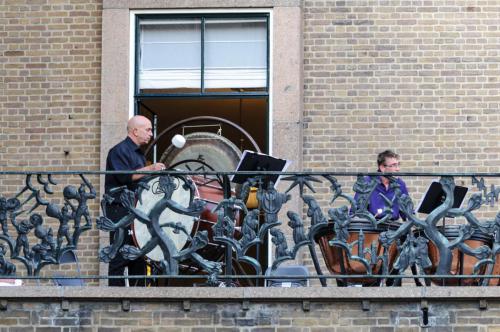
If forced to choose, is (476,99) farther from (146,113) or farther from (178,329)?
(178,329)

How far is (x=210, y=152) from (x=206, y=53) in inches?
45.2

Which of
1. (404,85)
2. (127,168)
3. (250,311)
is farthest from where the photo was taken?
(404,85)

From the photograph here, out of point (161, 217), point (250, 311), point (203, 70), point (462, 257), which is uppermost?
point (203, 70)

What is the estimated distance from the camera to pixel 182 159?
1532cm

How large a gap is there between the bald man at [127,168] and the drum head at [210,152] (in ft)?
5.52

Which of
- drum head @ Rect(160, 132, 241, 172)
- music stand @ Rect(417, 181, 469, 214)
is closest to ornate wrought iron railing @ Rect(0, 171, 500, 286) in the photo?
music stand @ Rect(417, 181, 469, 214)

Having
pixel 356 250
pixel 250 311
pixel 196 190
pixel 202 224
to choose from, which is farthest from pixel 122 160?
pixel 356 250

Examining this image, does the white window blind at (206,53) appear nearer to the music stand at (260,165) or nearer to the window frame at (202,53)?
the window frame at (202,53)

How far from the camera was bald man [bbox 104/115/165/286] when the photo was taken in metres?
13.2

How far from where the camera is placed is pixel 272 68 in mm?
15469

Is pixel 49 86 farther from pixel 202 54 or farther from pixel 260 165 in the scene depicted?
pixel 260 165

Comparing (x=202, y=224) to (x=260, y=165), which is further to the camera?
(x=202, y=224)

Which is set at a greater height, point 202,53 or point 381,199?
point 202,53

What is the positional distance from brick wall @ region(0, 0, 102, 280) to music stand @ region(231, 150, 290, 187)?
2718 mm
